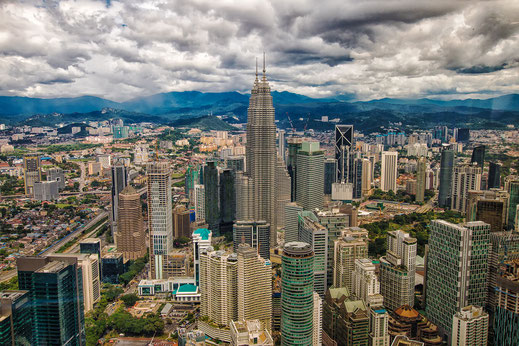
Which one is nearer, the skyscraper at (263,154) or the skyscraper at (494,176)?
the skyscraper at (494,176)

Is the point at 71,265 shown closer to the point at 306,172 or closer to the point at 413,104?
the point at 306,172

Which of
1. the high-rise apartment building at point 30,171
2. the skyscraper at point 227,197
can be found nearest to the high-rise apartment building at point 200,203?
the skyscraper at point 227,197

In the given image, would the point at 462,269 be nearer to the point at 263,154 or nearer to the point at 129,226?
the point at 263,154

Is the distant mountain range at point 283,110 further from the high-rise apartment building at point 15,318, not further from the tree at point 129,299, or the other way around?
the high-rise apartment building at point 15,318

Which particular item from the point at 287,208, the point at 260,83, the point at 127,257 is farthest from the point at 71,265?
the point at 260,83

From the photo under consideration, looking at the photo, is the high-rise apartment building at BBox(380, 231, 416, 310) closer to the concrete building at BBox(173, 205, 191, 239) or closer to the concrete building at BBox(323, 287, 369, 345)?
the concrete building at BBox(323, 287, 369, 345)
